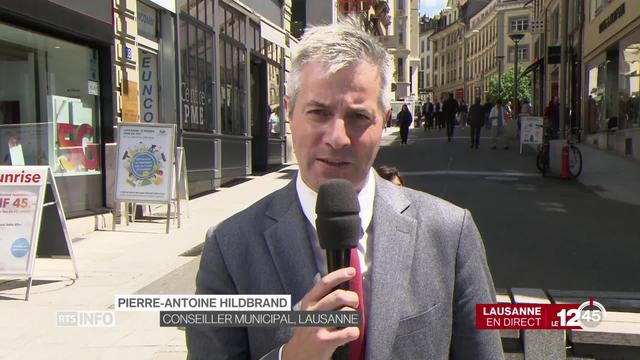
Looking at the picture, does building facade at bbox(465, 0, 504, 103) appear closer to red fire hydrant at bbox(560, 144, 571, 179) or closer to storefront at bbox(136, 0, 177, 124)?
red fire hydrant at bbox(560, 144, 571, 179)

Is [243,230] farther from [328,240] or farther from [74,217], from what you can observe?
[74,217]

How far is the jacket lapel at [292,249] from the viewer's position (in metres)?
1.48

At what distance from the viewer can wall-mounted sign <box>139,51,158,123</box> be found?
39.0 feet

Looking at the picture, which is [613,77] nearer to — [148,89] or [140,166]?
[148,89]

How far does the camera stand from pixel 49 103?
30.3 ft

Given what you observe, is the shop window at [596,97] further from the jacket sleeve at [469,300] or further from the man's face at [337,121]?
the man's face at [337,121]

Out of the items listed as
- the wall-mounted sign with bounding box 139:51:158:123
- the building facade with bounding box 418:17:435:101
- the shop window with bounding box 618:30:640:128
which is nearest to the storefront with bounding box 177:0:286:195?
the wall-mounted sign with bounding box 139:51:158:123

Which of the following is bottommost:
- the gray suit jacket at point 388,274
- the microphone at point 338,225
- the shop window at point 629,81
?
the gray suit jacket at point 388,274

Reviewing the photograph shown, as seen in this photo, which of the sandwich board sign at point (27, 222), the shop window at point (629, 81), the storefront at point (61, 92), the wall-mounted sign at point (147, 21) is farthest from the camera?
the shop window at point (629, 81)

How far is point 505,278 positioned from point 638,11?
549 inches

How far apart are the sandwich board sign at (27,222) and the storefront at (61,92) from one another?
2345 mm

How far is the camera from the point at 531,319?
246 cm

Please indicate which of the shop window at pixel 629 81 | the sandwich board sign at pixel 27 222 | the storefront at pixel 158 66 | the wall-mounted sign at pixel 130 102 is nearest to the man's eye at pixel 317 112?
the sandwich board sign at pixel 27 222

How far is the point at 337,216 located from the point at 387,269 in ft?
0.86
